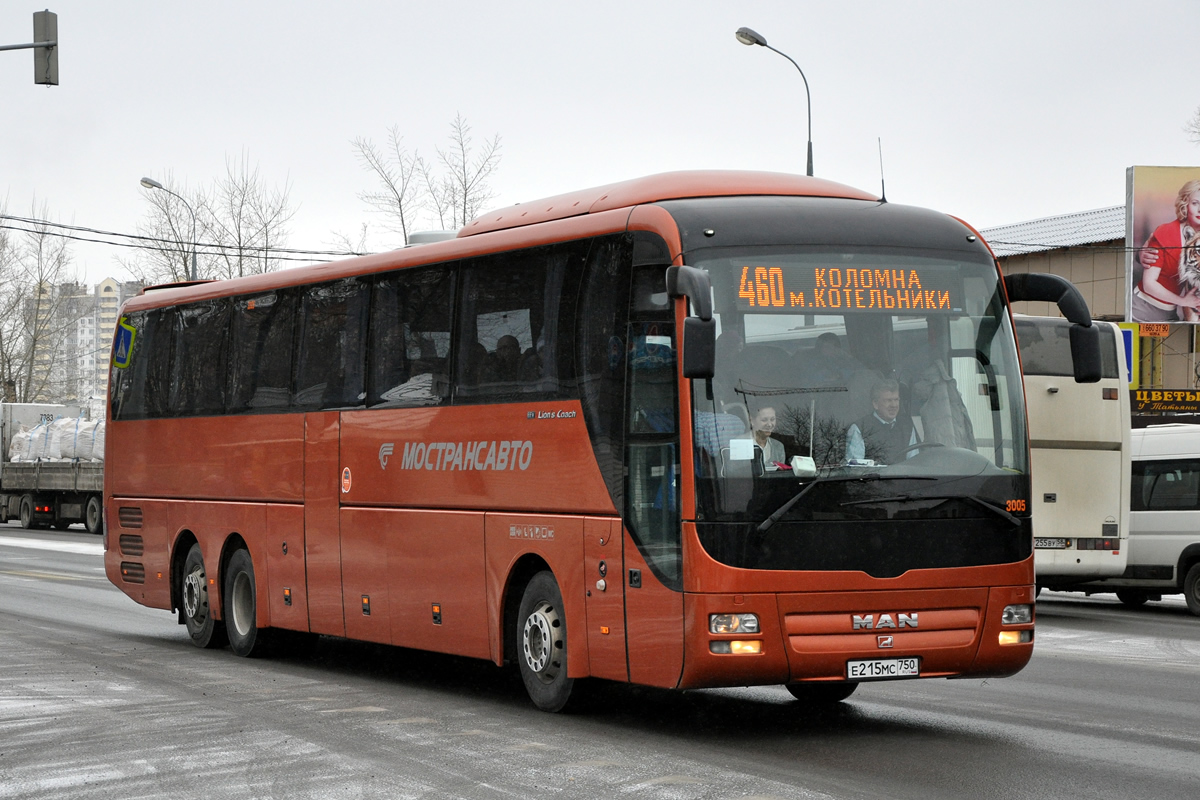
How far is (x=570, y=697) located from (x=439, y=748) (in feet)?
4.76

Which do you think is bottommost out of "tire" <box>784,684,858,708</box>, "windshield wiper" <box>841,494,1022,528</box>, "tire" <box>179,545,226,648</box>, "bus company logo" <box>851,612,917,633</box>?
"tire" <box>784,684,858,708</box>

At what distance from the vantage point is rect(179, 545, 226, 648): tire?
15805 millimetres

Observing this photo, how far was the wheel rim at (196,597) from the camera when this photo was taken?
15.9 m

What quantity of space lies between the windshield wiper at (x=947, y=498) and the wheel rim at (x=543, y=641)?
231 cm

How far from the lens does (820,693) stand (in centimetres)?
1132

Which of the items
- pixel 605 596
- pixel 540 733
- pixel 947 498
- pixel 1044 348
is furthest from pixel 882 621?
pixel 1044 348

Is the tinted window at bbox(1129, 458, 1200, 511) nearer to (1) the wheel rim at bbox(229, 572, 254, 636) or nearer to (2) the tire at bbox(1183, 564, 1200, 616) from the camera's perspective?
(2) the tire at bbox(1183, 564, 1200, 616)

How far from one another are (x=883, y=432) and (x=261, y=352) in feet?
24.2

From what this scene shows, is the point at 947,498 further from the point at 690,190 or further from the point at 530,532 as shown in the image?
the point at 530,532

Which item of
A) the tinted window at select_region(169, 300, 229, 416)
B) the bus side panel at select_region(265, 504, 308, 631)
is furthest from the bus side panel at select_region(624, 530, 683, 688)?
the tinted window at select_region(169, 300, 229, 416)

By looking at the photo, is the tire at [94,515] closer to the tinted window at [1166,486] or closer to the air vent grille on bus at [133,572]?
the air vent grille on bus at [133,572]

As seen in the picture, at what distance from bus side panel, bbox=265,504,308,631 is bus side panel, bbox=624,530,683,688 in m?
5.15

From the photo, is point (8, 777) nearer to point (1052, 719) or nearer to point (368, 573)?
point (368, 573)

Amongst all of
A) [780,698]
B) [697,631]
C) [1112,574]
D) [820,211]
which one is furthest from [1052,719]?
[1112,574]
